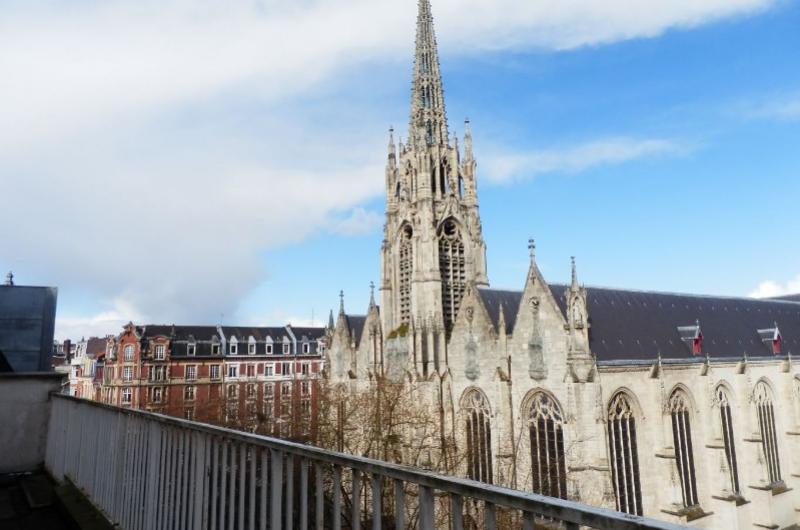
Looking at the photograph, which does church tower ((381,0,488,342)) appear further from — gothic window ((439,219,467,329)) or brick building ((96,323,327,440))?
brick building ((96,323,327,440))

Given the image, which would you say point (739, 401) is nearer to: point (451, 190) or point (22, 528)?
point (451, 190)

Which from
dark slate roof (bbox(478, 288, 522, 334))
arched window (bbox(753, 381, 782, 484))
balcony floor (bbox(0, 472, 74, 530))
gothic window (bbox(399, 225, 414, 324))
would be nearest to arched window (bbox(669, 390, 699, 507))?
arched window (bbox(753, 381, 782, 484))

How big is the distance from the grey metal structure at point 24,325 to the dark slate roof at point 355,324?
28.7 metres

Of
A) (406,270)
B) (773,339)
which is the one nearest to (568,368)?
(406,270)

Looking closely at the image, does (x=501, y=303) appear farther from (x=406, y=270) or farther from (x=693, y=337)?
(x=693, y=337)

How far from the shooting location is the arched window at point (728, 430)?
89.1 ft

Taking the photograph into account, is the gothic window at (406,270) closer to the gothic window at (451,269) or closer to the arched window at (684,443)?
the gothic window at (451,269)

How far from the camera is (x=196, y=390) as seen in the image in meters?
54.6

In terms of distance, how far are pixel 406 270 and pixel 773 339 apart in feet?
74.5

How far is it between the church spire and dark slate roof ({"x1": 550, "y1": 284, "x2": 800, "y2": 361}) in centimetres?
1401

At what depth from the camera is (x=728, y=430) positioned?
1083 inches

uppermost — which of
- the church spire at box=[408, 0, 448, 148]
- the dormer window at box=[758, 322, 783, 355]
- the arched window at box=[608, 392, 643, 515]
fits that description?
the church spire at box=[408, 0, 448, 148]

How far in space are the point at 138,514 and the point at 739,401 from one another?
1214 inches

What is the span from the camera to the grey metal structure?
10023 millimetres
